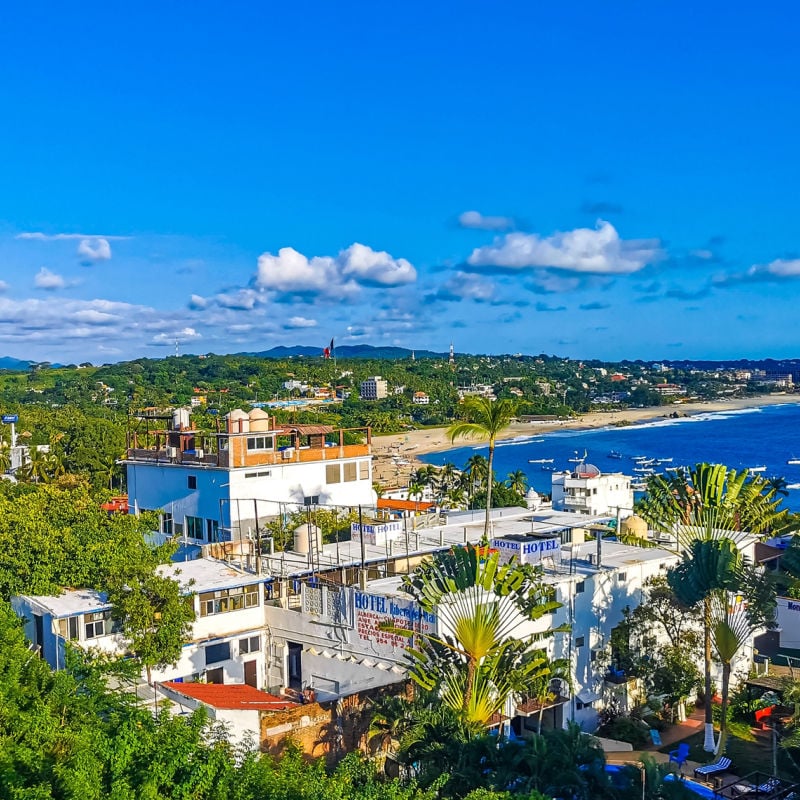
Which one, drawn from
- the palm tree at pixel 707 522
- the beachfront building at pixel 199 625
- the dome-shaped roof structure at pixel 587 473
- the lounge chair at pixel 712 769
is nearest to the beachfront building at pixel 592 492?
the dome-shaped roof structure at pixel 587 473

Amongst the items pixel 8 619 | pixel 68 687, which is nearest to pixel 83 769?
pixel 68 687

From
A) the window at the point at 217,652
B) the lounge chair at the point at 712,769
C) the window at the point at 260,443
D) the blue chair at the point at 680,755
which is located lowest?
the blue chair at the point at 680,755

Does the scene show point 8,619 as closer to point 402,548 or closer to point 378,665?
point 378,665

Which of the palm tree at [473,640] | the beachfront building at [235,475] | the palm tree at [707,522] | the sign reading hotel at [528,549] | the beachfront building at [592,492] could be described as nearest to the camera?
the palm tree at [473,640]

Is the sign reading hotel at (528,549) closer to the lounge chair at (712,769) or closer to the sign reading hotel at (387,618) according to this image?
the sign reading hotel at (387,618)

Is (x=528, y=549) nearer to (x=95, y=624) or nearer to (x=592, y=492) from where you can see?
(x=95, y=624)

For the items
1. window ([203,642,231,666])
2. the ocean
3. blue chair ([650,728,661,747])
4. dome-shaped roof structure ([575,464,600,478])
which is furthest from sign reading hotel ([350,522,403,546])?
the ocean

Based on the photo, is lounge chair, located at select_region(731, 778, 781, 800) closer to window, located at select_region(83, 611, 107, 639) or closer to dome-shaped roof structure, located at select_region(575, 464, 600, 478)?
window, located at select_region(83, 611, 107, 639)

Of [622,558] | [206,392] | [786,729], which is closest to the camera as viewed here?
[786,729]
